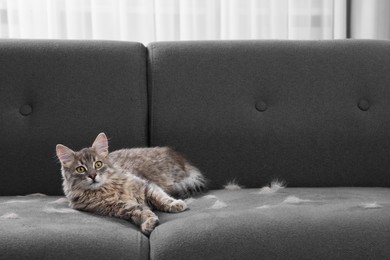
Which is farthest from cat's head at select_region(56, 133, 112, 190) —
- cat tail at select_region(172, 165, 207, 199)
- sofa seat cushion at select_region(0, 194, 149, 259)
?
cat tail at select_region(172, 165, 207, 199)

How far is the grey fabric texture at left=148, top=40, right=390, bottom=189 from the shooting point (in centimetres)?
214

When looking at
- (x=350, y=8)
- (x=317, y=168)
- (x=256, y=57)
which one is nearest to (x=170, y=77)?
Answer: (x=256, y=57)

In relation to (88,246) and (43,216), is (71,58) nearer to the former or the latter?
(43,216)

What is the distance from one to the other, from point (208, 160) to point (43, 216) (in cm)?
73

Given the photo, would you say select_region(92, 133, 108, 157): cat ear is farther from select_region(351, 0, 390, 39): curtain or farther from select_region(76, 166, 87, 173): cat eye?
select_region(351, 0, 390, 39): curtain

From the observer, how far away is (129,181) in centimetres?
190

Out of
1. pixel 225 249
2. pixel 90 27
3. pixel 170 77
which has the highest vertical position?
pixel 90 27

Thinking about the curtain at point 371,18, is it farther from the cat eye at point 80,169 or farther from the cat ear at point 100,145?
the cat eye at point 80,169

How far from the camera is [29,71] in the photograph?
6.97ft

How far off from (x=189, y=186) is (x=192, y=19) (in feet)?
3.83

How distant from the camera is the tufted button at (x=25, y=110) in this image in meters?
2.12

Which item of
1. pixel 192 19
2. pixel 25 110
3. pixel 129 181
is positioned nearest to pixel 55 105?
pixel 25 110

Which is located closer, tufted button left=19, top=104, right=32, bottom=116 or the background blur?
tufted button left=19, top=104, right=32, bottom=116

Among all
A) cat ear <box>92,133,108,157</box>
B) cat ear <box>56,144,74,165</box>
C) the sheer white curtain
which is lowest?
cat ear <box>56,144,74,165</box>
